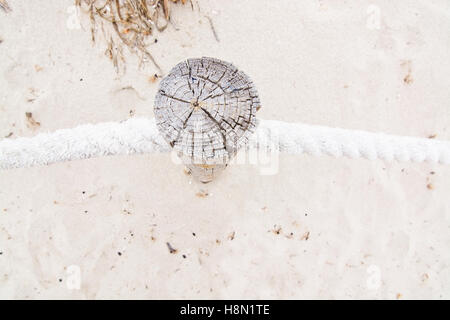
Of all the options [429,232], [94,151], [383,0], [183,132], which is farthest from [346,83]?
[94,151]

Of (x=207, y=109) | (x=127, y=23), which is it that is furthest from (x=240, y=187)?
(x=127, y=23)

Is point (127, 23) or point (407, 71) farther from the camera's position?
point (407, 71)

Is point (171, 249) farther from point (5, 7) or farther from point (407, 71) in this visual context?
point (407, 71)

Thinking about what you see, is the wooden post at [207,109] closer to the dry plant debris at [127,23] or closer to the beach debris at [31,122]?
the dry plant debris at [127,23]

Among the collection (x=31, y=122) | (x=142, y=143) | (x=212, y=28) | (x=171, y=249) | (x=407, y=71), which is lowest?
(x=171, y=249)

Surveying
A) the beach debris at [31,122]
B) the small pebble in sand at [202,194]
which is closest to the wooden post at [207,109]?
the small pebble in sand at [202,194]

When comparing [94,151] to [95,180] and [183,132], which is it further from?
[183,132]

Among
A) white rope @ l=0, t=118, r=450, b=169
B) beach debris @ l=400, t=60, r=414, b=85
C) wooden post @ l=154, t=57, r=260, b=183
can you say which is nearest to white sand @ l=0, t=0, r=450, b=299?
beach debris @ l=400, t=60, r=414, b=85
